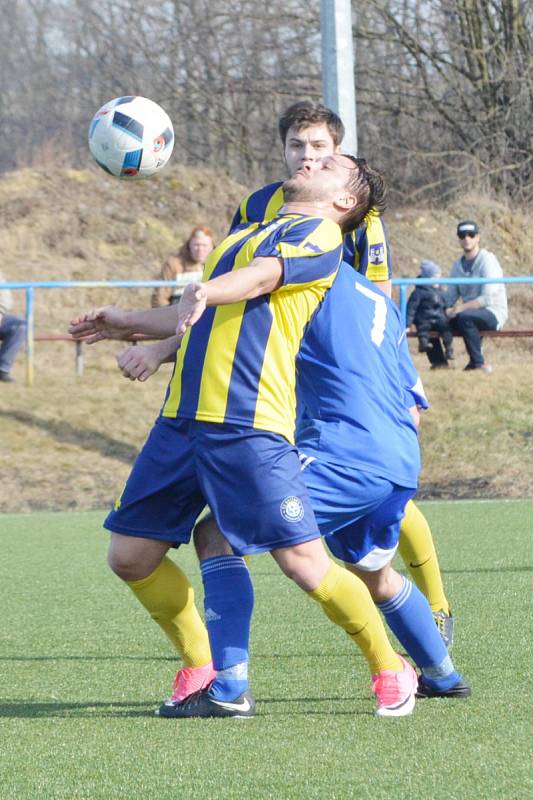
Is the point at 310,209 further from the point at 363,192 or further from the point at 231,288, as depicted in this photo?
the point at 231,288

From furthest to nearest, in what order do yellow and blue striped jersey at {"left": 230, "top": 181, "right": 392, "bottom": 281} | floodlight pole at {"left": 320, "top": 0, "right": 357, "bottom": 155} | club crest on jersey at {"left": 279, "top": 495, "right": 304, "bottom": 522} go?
floodlight pole at {"left": 320, "top": 0, "right": 357, "bottom": 155} < yellow and blue striped jersey at {"left": 230, "top": 181, "right": 392, "bottom": 281} < club crest on jersey at {"left": 279, "top": 495, "right": 304, "bottom": 522}

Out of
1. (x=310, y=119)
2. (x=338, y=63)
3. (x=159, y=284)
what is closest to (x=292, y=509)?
(x=310, y=119)

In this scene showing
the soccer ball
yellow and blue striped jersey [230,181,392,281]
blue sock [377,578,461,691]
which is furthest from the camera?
the soccer ball

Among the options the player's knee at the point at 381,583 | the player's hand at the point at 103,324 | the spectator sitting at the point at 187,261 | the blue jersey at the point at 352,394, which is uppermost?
the spectator sitting at the point at 187,261

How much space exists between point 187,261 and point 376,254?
8.24 meters

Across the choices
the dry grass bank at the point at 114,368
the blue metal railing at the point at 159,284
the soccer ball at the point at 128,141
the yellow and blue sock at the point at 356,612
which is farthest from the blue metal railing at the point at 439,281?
the yellow and blue sock at the point at 356,612

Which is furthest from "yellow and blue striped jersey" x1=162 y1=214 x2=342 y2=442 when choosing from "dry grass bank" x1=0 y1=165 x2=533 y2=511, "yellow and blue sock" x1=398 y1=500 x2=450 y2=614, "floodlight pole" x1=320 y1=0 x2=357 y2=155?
"dry grass bank" x1=0 y1=165 x2=533 y2=511

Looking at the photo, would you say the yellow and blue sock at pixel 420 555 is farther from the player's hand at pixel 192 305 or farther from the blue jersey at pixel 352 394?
the player's hand at pixel 192 305

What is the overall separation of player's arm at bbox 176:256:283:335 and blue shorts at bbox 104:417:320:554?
36cm

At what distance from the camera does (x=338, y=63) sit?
9109 millimetres

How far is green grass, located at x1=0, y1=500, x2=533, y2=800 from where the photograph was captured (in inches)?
119

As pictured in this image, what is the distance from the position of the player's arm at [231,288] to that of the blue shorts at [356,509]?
52cm

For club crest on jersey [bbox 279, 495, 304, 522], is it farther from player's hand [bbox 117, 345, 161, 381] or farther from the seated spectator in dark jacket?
the seated spectator in dark jacket

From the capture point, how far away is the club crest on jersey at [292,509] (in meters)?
3.46
